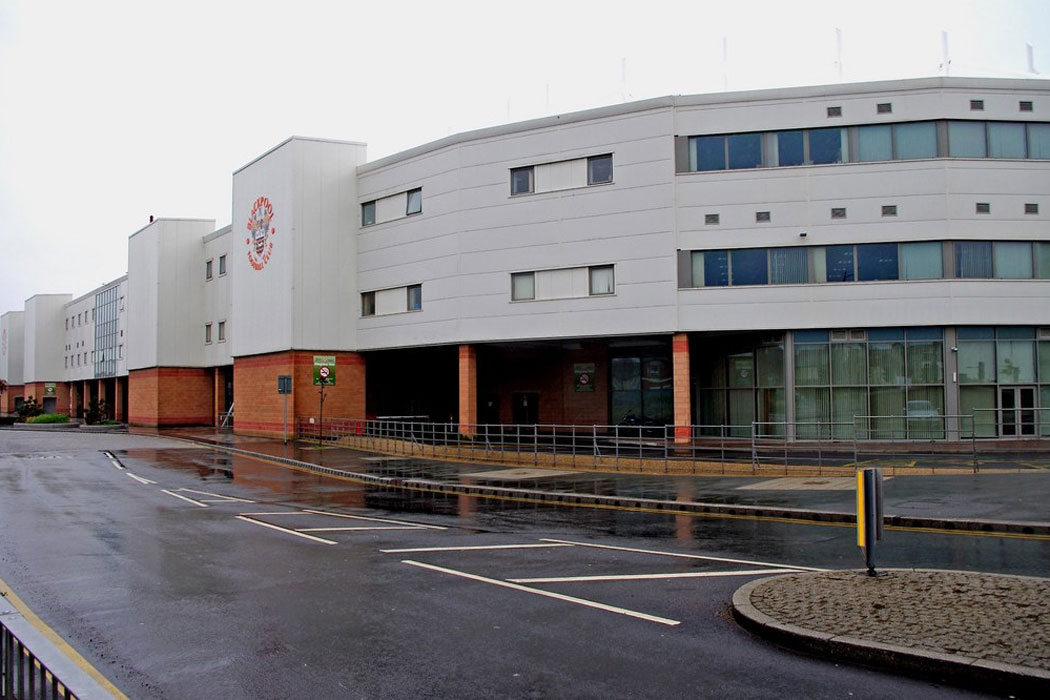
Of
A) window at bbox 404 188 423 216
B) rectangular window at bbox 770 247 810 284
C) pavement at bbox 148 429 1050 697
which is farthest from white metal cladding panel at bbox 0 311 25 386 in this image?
rectangular window at bbox 770 247 810 284

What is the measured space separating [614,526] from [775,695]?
26.2ft

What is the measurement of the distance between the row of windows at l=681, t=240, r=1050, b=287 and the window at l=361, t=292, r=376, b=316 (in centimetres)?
1751

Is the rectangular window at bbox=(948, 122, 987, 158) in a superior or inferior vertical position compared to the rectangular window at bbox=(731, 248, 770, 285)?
superior

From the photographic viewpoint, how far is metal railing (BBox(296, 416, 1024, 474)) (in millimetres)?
22031

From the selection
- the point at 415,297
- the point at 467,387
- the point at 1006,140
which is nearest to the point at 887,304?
the point at 1006,140

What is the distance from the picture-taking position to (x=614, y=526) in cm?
1365

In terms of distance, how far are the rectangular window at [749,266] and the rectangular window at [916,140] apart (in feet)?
19.8

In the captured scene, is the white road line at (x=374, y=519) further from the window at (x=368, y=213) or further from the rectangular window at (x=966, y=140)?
the window at (x=368, y=213)

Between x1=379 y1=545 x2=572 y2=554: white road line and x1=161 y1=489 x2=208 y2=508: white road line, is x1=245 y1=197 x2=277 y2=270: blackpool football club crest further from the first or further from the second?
x1=379 y1=545 x2=572 y2=554: white road line

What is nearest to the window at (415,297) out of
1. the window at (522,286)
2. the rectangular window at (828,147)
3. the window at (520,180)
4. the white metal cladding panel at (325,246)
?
the white metal cladding panel at (325,246)

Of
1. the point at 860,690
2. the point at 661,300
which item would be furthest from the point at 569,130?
the point at 860,690

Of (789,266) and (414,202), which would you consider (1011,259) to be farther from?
(414,202)

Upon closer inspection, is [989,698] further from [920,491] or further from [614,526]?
[920,491]

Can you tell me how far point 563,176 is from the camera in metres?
33.7
